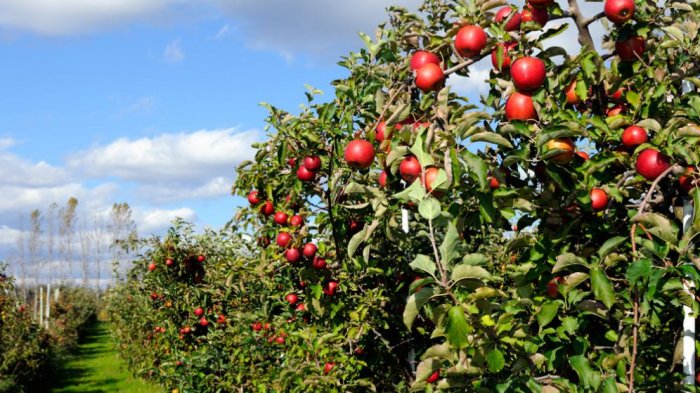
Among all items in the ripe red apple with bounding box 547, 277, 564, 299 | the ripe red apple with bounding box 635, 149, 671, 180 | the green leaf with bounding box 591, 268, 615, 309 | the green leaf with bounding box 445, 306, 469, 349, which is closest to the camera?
the green leaf with bounding box 445, 306, 469, 349

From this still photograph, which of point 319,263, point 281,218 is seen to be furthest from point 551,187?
point 281,218

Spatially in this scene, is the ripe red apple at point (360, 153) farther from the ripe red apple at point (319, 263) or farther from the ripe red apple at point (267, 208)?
the ripe red apple at point (267, 208)

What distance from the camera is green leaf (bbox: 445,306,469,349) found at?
5.35ft

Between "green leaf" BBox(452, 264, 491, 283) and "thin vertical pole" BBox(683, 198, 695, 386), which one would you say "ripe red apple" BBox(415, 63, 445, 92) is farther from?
"thin vertical pole" BBox(683, 198, 695, 386)

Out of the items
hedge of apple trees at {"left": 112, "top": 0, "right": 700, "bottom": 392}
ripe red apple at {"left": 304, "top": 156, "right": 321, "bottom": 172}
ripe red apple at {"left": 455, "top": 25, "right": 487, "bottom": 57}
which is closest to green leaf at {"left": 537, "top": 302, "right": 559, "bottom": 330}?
hedge of apple trees at {"left": 112, "top": 0, "right": 700, "bottom": 392}

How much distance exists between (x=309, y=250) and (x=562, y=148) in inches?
Result: 76.7

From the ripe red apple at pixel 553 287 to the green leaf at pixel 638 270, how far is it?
0.39 meters

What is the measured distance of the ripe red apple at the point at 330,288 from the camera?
12.5ft

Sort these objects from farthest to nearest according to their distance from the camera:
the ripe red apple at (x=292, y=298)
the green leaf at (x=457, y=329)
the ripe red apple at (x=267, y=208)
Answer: the ripe red apple at (x=292, y=298), the ripe red apple at (x=267, y=208), the green leaf at (x=457, y=329)

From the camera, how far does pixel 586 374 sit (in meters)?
1.87

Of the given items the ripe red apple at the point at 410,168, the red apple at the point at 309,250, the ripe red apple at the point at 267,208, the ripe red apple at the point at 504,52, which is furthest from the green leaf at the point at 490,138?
the ripe red apple at the point at 267,208

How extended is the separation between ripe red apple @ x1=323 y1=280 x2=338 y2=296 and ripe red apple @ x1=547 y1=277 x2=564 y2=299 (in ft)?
5.81

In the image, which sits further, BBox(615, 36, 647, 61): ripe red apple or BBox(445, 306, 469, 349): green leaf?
BBox(615, 36, 647, 61): ripe red apple

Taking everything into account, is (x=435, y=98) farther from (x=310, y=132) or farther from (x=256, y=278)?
(x=256, y=278)
